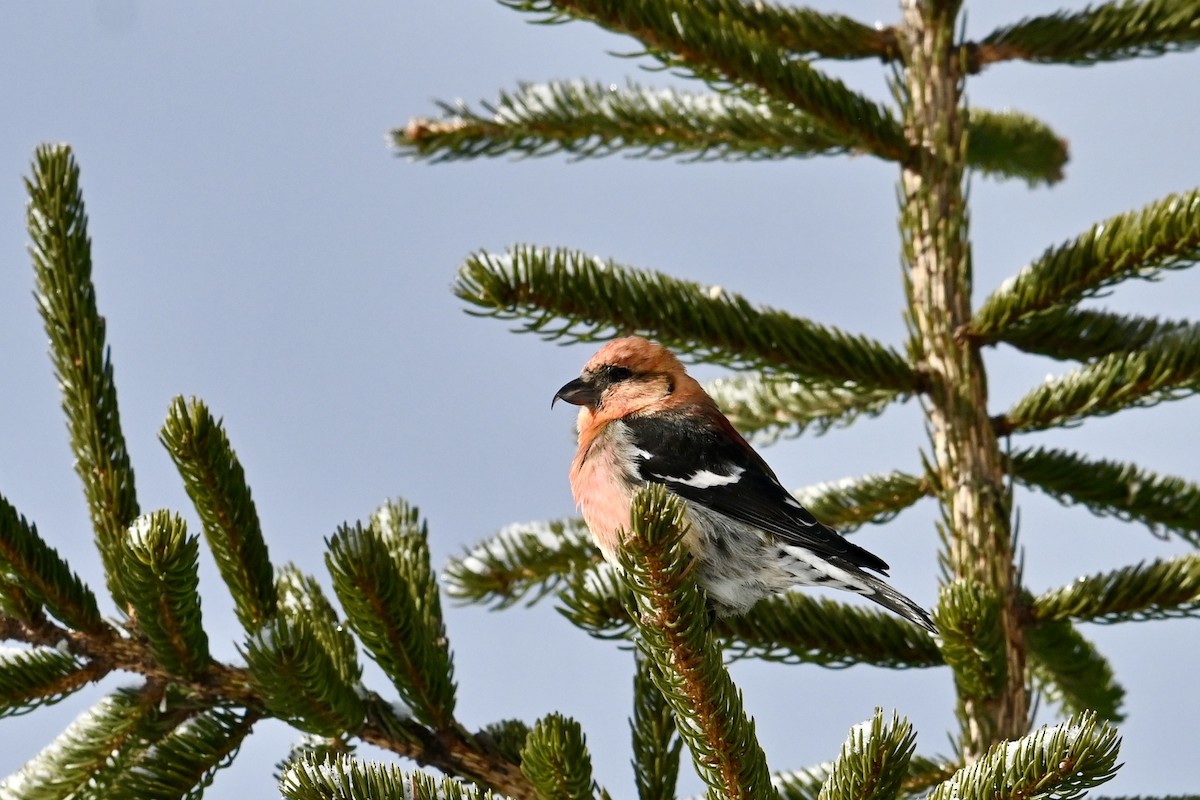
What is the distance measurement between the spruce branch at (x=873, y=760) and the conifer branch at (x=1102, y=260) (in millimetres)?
1664

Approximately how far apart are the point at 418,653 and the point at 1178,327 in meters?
2.37

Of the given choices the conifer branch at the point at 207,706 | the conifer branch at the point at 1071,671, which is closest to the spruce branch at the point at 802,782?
the conifer branch at the point at 1071,671

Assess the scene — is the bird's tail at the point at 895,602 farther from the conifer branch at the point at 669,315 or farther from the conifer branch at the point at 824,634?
the conifer branch at the point at 669,315

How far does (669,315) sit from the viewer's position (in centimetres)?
314

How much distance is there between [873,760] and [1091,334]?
2.15m

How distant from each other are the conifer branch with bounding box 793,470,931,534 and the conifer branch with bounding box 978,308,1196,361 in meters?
0.53

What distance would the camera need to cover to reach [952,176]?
3.40 m

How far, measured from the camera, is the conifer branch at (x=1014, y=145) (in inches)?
185

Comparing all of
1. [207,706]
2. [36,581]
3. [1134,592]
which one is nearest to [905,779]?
[1134,592]

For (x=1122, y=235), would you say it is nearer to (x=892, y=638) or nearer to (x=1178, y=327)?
(x=1178, y=327)

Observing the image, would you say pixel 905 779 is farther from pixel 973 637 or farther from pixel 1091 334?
pixel 1091 334

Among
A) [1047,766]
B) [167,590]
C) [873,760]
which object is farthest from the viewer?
[167,590]

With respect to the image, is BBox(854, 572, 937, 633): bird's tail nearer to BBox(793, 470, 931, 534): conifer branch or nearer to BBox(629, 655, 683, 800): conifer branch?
BBox(793, 470, 931, 534): conifer branch

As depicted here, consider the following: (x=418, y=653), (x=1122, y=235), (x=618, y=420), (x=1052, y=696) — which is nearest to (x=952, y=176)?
(x=1122, y=235)
